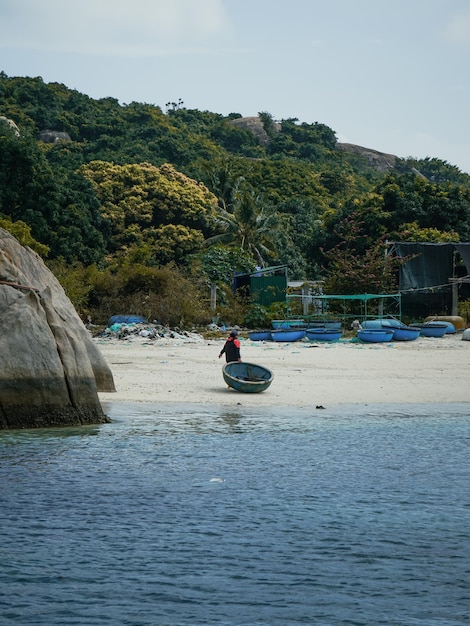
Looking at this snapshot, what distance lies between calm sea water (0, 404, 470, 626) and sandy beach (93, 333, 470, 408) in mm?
3102

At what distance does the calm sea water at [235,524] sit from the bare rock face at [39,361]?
1.21ft

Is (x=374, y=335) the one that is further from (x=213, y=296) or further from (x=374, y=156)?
(x=374, y=156)

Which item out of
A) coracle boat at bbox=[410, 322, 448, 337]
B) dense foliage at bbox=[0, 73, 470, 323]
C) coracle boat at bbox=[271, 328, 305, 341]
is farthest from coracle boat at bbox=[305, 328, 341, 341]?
dense foliage at bbox=[0, 73, 470, 323]

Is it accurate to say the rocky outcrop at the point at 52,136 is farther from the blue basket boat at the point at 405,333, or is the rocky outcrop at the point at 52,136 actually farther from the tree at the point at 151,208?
the blue basket boat at the point at 405,333

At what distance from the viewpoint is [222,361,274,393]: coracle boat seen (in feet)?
67.1

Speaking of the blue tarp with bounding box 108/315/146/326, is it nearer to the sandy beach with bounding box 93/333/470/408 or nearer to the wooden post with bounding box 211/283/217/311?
the sandy beach with bounding box 93/333/470/408

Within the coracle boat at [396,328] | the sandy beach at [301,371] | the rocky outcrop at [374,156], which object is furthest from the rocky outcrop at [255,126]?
the sandy beach at [301,371]

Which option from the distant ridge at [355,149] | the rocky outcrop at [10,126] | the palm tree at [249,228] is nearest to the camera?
the palm tree at [249,228]

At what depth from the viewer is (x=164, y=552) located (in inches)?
384

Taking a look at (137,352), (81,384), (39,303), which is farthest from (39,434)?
(137,352)

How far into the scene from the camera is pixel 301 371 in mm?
25000

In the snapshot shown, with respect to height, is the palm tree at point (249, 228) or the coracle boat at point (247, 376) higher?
the palm tree at point (249, 228)

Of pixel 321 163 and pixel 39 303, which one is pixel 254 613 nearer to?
pixel 39 303

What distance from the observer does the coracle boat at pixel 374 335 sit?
33531mm
